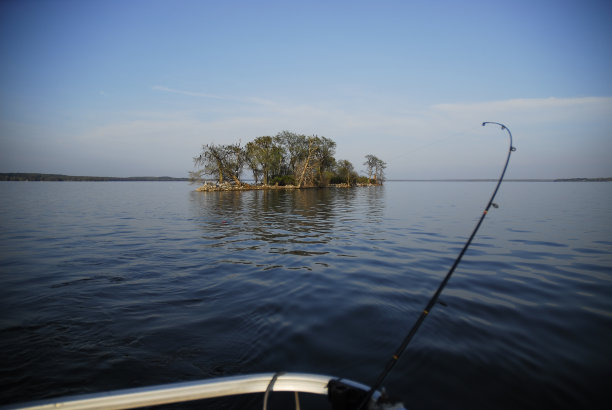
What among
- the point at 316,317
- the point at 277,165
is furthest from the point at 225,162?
the point at 316,317

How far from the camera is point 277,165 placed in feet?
206

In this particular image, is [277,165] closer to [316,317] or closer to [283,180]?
[283,180]

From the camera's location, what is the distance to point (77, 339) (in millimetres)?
4250

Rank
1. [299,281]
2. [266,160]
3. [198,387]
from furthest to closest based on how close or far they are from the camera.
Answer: [266,160], [299,281], [198,387]

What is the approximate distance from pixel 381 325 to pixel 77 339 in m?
4.58

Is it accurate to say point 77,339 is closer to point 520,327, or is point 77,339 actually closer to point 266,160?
point 520,327

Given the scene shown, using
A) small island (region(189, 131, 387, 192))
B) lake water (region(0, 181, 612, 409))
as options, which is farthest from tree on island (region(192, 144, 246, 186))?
lake water (region(0, 181, 612, 409))

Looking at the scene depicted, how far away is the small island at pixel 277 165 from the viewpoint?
176 ft

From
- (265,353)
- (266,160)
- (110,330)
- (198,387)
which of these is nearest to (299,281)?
(265,353)

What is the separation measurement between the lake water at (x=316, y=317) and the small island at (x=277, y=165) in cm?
4387

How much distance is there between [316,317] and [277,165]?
59121 mm

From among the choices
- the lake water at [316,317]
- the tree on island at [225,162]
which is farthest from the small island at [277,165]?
the lake water at [316,317]

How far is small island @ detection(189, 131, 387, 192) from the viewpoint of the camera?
53.6 m

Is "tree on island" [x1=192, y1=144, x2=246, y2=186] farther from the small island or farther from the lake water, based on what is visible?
the lake water
